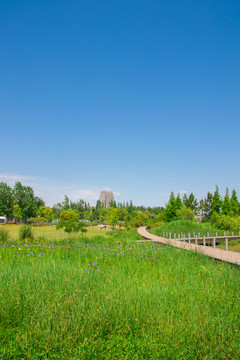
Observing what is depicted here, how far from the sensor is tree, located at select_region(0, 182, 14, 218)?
51.0 m

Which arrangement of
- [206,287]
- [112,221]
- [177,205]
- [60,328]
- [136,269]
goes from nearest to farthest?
[60,328] < [206,287] < [136,269] < [177,205] < [112,221]

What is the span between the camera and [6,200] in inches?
2041

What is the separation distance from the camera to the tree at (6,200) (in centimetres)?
5100

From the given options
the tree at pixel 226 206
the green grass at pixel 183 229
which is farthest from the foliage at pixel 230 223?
the tree at pixel 226 206

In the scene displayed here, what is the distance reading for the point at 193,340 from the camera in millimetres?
2584

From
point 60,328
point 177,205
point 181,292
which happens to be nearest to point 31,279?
point 60,328

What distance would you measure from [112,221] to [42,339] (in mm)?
40529

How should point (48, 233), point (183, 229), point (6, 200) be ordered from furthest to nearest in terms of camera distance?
point (6, 200) < point (183, 229) < point (48, 233)

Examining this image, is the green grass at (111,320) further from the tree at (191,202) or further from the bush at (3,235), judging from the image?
the tree at (191,202)

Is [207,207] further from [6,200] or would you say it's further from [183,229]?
[6,200]

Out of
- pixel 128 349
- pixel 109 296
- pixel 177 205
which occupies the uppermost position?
pixel 177 205

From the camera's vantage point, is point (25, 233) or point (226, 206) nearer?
point (25, 233)

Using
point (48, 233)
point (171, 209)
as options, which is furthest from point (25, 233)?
point (171, 209)

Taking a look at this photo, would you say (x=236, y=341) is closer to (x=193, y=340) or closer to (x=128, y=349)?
(x=193, y=340)
